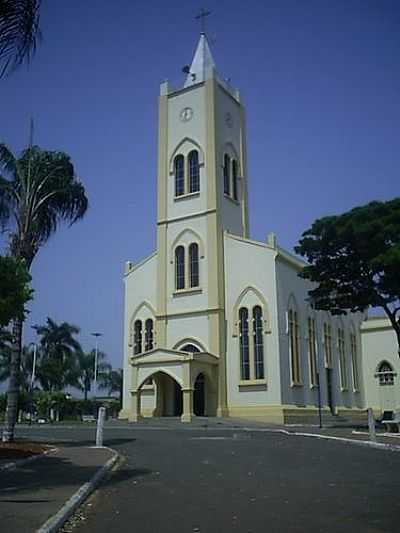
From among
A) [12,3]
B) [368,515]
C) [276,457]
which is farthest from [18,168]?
[368,515]

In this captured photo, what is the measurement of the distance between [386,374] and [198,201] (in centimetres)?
2058

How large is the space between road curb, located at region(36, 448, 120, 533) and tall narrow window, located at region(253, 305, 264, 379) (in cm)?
2163

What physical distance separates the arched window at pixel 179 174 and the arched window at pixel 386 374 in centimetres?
2092

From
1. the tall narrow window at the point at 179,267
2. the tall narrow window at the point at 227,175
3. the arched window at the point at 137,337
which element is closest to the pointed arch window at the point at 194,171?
the tall narrow window at the point at 227,175

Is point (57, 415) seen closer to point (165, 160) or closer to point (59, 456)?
point (165, 160)

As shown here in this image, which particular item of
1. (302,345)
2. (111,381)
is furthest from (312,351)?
(111,381)

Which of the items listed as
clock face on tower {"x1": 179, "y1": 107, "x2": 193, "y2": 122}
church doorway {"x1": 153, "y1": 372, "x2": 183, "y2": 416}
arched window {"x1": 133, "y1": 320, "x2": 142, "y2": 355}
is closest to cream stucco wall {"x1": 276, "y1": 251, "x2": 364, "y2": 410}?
church doorway {"x1": 153, "y1": 372, "x2": 183, "y2": 416}

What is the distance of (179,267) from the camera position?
35.6 m

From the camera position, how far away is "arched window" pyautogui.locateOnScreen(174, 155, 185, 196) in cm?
3694

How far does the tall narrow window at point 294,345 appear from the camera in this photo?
1282 inches

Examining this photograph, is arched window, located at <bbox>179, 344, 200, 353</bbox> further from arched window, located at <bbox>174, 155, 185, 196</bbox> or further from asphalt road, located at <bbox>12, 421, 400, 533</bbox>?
asphalt road, located at <bbox>12, 421, 400, 533</bbox>

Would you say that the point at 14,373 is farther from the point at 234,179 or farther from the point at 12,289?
the point at 234,179

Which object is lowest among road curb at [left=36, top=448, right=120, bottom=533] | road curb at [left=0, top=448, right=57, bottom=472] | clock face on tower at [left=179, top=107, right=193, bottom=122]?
road curb at [left=36, top=448, right=120, bottom=533]

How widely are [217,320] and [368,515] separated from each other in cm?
2610
